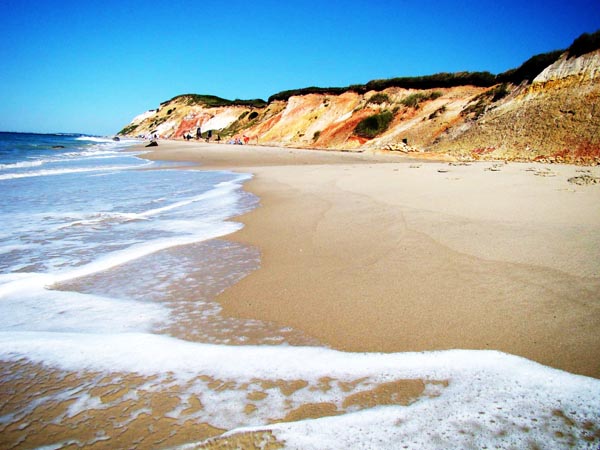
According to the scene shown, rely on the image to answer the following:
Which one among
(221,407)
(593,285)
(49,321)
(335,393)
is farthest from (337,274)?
(49,321)

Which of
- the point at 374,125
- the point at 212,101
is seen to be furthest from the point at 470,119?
the point at 212,101

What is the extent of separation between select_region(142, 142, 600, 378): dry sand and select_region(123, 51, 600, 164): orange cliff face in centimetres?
1198

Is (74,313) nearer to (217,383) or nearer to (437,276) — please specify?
(217,383)

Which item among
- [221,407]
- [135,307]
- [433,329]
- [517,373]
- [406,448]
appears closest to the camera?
[406,448]

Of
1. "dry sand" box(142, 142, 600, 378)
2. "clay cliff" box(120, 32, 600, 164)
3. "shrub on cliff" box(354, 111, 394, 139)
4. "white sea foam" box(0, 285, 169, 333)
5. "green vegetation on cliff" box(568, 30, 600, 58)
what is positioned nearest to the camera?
"dry sand" box(142, 142, 600, 378)

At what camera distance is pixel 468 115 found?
2322 centimetres

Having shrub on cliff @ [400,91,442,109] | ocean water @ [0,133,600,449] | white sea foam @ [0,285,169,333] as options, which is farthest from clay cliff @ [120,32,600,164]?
white sea foam @ [0,285,169,333]

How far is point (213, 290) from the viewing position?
3189mm

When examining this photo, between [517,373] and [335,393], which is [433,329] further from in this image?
[335,393]

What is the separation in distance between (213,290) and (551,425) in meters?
2.45

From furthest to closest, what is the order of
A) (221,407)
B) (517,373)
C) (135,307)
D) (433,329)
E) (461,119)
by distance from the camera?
(461,119) < (135,307) < (433,329) < (517,373) < (221,407)

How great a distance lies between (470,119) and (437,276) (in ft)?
73.2

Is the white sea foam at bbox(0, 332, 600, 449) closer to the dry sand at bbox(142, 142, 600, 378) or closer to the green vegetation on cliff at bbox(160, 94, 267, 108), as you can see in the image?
the dry sand at bbox(142, 142, 600, 378)

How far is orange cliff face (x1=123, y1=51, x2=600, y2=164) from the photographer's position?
15844mm
